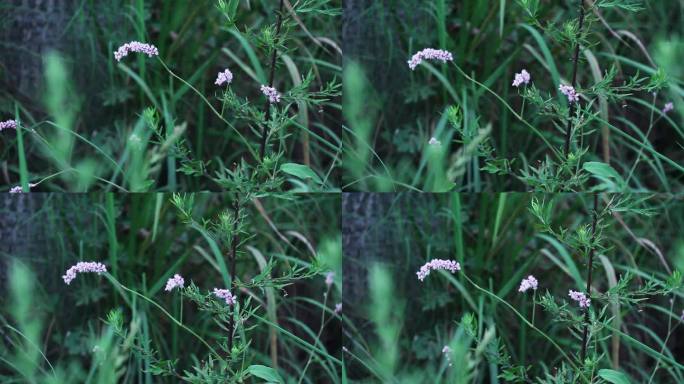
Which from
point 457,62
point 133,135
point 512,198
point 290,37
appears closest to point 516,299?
point 512,198

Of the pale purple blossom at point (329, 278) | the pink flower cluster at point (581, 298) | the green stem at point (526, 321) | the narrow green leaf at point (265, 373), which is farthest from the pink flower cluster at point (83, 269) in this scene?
the pink flower cluster at point (581, 298)

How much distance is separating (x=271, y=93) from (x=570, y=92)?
74 cm

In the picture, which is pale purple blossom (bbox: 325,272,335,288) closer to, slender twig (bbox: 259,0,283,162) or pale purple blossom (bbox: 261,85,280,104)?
slender twig (bbox: 259,0,283,162)

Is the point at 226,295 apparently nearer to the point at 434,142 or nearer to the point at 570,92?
the point at 434,142

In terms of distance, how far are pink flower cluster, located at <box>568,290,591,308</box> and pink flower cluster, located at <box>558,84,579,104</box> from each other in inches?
18.5

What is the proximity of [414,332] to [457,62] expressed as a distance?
2.25ft

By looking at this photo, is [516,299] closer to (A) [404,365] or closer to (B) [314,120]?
(A) [404,365]

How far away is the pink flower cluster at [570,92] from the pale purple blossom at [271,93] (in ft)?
2.30

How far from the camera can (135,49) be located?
2.35 meters

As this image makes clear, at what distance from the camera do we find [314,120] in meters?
2.39

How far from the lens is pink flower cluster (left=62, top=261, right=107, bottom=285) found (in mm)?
2334

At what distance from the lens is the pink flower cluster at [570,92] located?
234 cm

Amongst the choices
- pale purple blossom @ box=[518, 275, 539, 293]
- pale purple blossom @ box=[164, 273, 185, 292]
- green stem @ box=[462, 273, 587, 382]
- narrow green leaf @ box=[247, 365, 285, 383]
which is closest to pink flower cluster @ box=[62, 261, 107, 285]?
pale purple blossom @ box=[164, 273, 185, 292]

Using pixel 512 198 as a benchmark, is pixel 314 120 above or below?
above
